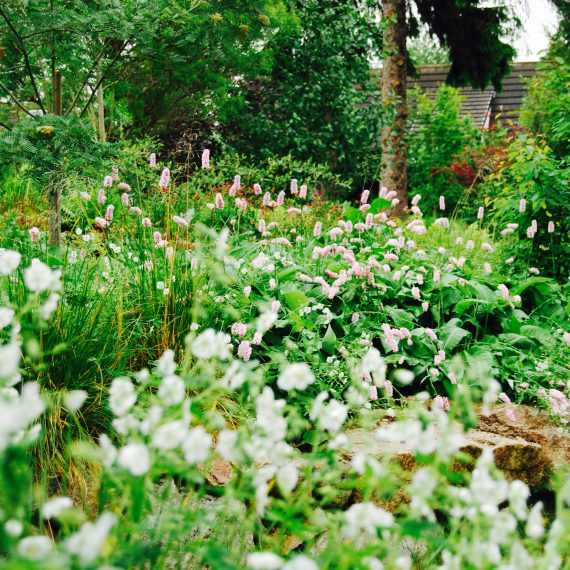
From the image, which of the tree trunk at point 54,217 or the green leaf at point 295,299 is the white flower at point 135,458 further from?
the tree trunk at point 54,217

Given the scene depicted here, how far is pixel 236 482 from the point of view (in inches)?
51.1

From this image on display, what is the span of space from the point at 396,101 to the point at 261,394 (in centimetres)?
845

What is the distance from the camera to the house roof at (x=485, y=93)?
18.8 meters

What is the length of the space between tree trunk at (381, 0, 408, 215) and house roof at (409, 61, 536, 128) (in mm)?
8460

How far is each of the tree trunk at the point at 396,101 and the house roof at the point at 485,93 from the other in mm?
8460

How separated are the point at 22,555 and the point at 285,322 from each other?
2434mm

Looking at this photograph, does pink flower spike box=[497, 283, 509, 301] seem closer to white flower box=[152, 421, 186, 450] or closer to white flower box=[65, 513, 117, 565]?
white flower box=[152, 421, 186, 450]

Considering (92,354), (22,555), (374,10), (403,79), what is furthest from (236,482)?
(374,10)

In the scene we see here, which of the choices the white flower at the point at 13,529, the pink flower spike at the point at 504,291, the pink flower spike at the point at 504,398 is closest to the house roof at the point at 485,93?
the pink flower spike at the point at 504,291

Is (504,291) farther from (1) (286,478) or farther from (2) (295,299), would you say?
(1) (286,478)

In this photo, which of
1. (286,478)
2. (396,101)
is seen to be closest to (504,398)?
(286,478)

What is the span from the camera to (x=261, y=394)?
1.96 meters

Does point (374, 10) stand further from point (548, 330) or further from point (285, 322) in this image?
point (285, 322)

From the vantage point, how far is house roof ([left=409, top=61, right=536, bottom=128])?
739 inches
